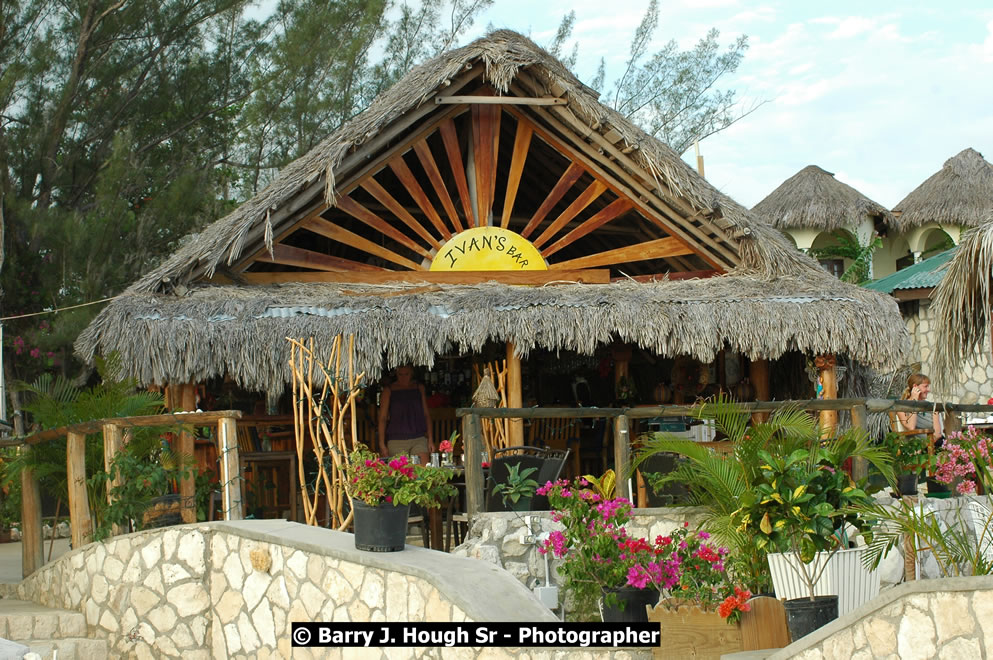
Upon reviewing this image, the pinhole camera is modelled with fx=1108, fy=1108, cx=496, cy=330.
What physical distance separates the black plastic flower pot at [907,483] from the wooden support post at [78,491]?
605 centimetres

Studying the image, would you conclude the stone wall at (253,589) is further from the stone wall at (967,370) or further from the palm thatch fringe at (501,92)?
the stone wall at (967,370)

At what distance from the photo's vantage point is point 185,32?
17906 mm

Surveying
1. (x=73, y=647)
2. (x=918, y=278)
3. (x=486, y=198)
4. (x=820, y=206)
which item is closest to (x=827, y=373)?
(x=486, y=198)

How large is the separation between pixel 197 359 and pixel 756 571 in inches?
208

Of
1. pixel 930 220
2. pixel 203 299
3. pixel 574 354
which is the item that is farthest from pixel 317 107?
pixel 930 220

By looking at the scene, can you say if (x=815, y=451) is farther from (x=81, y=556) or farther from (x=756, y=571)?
(x=81, y=556)

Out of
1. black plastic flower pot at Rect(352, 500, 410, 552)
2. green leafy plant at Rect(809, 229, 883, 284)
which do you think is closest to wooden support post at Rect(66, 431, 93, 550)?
black plastic flower pot at Rect(352, 500, 410, 552)

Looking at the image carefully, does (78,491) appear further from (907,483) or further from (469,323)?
(907,483)

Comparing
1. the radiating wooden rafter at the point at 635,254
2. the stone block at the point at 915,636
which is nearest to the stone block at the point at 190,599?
the stone block at the point at 915,636

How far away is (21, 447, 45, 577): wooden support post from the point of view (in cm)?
876

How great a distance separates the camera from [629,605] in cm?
636

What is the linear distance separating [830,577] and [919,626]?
62.3 inches

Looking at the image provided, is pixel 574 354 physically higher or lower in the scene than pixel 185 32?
lower

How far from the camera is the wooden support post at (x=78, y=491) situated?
7914mm
